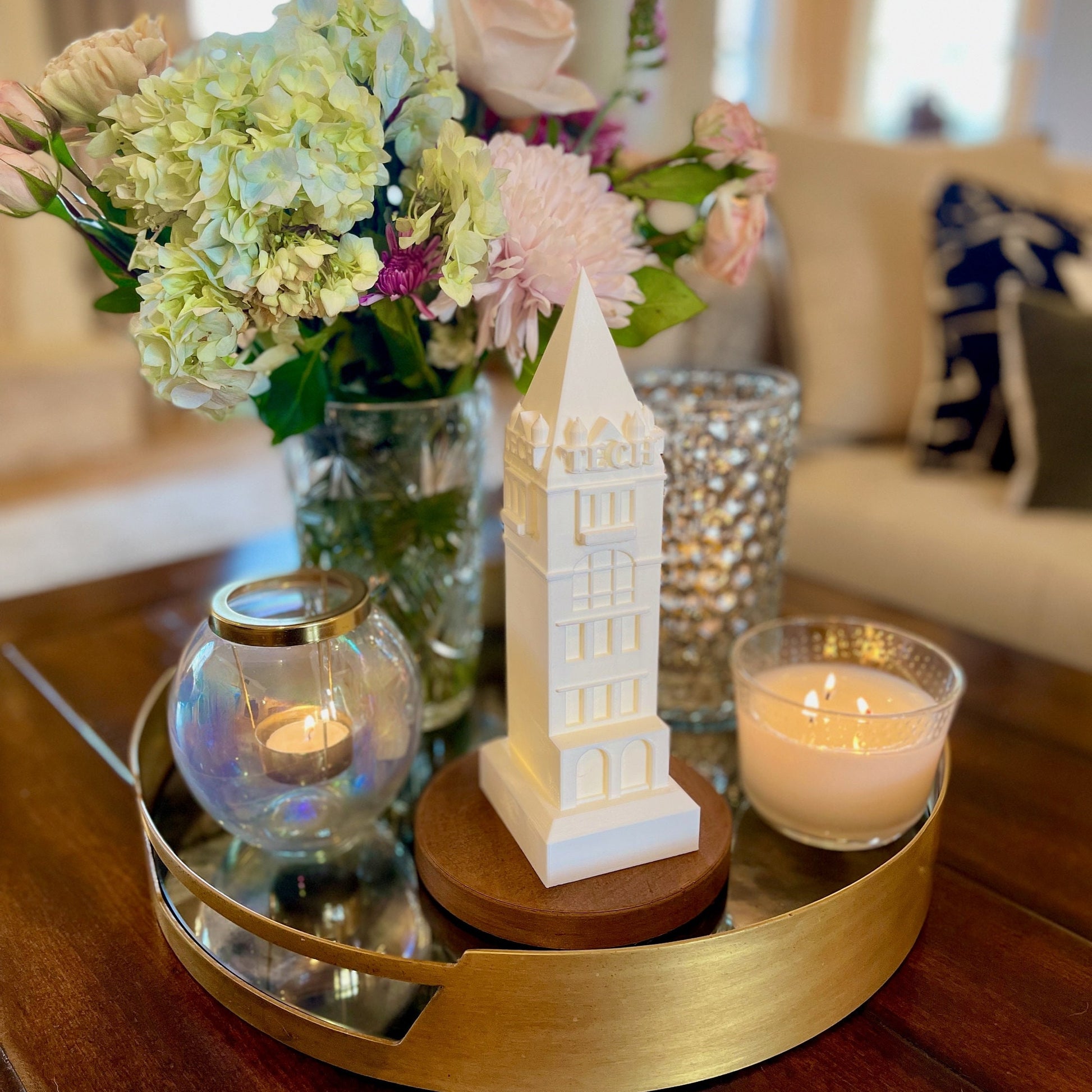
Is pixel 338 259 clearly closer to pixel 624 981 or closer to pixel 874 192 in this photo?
pixel 624 981

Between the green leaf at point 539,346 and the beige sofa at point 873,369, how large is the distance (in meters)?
0.96

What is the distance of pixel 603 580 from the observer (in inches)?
19.9

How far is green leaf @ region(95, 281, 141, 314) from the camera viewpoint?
1.88 ft

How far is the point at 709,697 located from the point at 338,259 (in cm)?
46

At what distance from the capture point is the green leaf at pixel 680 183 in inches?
24.9

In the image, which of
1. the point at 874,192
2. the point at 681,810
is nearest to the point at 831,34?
the point at 874,192

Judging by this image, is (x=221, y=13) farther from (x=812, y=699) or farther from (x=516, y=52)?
(x=812, y=699)

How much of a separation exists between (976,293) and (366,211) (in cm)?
127

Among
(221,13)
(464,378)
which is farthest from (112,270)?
(221,13)

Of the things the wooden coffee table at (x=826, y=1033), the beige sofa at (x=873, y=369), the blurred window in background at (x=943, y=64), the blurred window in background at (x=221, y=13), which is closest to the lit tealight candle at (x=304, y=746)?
the wooden coffee table at (x=826, y=1033)

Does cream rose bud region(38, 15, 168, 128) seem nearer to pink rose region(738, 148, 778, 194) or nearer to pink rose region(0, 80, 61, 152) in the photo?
pink rose region(0, 80, 61, 152)

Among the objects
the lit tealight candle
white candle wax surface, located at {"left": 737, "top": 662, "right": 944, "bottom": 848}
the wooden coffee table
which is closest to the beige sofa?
the wooden coffee table

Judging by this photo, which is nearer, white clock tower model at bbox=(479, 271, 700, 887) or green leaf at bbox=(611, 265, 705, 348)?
white clock tower model at bbox=(479, 271, 700, 887)

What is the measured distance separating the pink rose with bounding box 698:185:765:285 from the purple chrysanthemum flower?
21 cm
